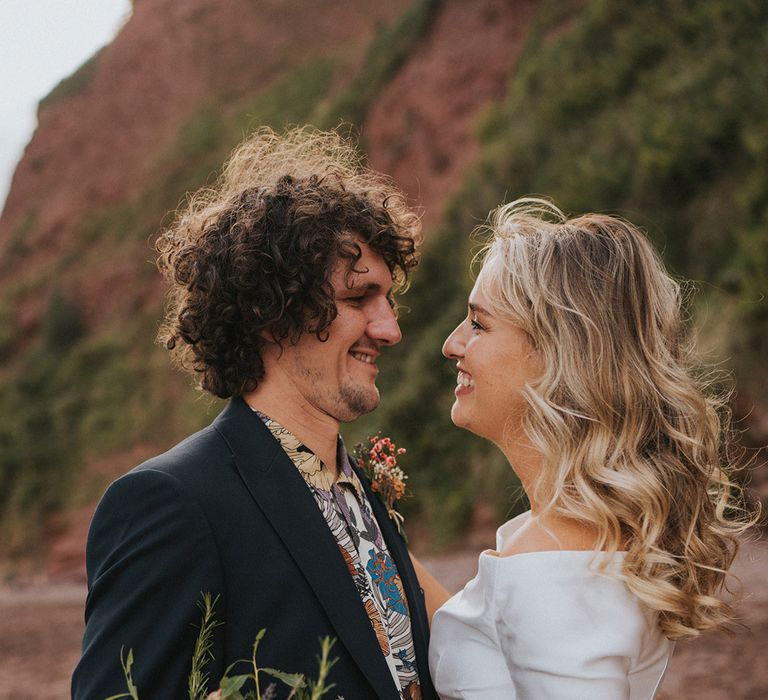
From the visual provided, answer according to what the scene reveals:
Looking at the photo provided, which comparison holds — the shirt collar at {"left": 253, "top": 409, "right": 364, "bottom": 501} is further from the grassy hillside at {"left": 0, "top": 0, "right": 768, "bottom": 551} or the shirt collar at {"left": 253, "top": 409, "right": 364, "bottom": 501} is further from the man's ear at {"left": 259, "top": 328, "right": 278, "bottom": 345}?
the grassy hillside at {"left": 0, "top": 0, "right": 768, "bottom": 551}

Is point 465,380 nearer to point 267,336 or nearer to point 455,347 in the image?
point 455,347

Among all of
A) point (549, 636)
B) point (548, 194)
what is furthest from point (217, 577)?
point (548, 194)

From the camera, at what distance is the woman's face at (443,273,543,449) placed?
9.14 ft

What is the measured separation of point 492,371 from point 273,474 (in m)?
0.72

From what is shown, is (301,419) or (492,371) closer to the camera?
(492,371)

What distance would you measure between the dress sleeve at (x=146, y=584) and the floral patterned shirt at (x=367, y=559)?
510 millimetres

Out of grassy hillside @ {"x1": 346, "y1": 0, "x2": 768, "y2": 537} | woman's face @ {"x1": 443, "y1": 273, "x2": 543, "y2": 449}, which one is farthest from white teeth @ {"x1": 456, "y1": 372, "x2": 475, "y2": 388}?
grassy hillside @ {"x1": 346, "y1": 0, "x2": 768, "y2": 537}

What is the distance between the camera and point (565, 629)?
2.34m

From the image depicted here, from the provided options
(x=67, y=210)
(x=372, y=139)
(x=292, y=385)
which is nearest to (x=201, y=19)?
(x=67, y=210)

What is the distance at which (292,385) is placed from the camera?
299 centimetres

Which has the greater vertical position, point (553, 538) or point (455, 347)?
point (455, 347)

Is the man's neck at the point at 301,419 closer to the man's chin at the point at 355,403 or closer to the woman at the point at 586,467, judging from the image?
the man's chin at the point at 355,403

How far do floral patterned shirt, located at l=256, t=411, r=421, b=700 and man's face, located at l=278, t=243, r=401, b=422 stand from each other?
19 cm

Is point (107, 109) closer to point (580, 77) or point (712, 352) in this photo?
point (580, 77)
